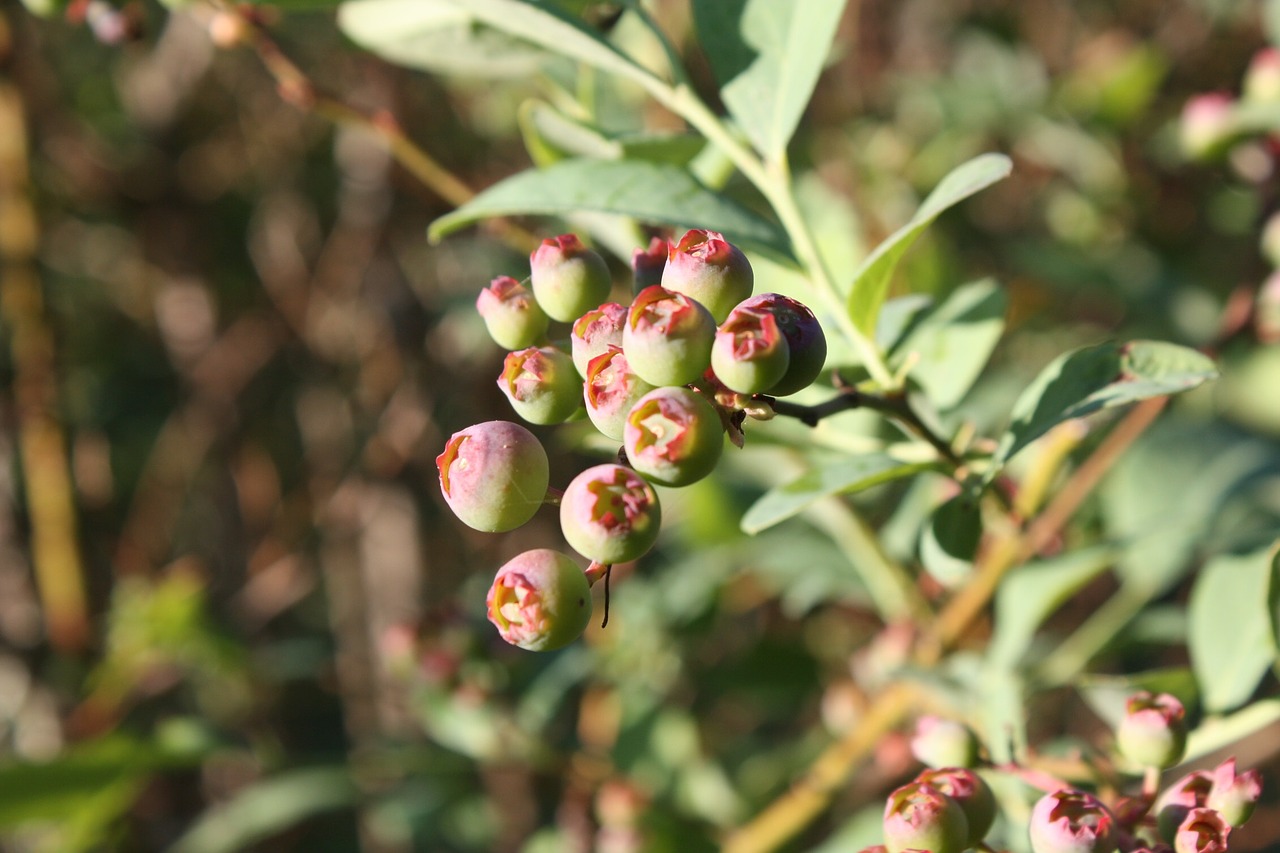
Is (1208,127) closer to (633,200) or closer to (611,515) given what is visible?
(633,200)

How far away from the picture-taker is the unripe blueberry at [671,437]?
0.56 meters

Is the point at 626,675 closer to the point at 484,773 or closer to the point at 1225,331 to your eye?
the point at 484,773

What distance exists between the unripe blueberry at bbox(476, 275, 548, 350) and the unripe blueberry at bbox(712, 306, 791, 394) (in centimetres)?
17

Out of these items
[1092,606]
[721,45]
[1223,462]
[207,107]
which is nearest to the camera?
[721,45]

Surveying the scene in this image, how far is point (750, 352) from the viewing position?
563mm

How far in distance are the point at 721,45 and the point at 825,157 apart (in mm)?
1318

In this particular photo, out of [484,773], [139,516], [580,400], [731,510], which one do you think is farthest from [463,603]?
[139,516]

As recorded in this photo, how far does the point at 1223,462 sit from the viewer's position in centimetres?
128

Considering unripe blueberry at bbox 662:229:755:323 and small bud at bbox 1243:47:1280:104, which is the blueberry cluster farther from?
small bud at bbox 1243:47:1280:104

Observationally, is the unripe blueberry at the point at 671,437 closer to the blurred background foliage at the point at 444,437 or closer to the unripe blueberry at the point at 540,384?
the unripe blueberry at the point at 540,384

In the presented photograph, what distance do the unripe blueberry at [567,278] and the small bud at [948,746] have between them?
0.36 meters

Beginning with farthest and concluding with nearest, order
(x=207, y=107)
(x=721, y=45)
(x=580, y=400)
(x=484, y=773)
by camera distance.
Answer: (x=207, y=107) → (x=484, y=773) → (x=721, y=45) → (x=580, y=400)

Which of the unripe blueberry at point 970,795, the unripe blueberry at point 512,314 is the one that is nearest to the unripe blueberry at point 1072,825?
the unripe blueberry at point 970,795

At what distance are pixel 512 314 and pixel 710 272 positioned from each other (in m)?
0.14
